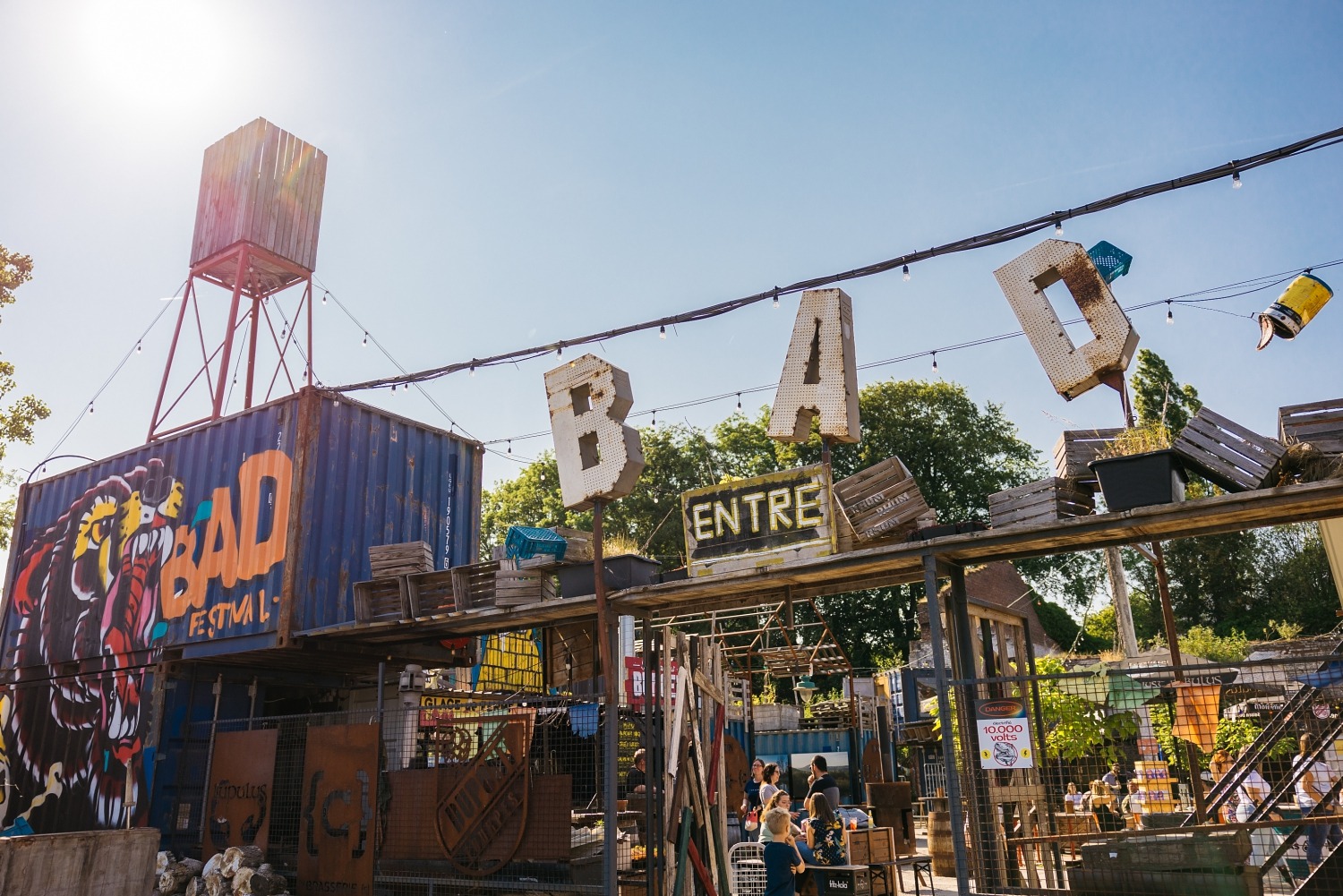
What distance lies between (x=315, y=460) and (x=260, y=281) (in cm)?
857

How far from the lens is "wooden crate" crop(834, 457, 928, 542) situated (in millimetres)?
8359

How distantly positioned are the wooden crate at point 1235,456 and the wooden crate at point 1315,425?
0.78m

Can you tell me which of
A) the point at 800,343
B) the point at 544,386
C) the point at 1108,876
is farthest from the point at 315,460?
the point at 1108,876

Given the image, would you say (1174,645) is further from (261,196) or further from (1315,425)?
(261,196)

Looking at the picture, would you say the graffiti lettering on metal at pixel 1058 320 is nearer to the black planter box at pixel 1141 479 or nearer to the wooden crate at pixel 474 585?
the black planter box at pixel 1141 479

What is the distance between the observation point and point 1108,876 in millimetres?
6723

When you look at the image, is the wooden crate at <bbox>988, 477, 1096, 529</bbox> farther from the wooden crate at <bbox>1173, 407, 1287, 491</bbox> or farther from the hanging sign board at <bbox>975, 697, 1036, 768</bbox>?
the hanging sign board at <bbox>975, 697, 1036, 768</bbox>

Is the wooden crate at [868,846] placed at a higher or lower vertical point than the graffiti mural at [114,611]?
lower

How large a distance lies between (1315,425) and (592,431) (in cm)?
667

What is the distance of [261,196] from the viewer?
18.5 metres

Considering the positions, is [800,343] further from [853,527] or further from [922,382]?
[922,382]

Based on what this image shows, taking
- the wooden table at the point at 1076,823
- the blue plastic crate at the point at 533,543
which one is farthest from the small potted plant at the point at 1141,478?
the blue plastic crate at the point at 533,543

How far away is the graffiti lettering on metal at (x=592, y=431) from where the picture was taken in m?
9.73

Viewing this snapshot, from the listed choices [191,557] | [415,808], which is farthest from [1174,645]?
[191,557]
